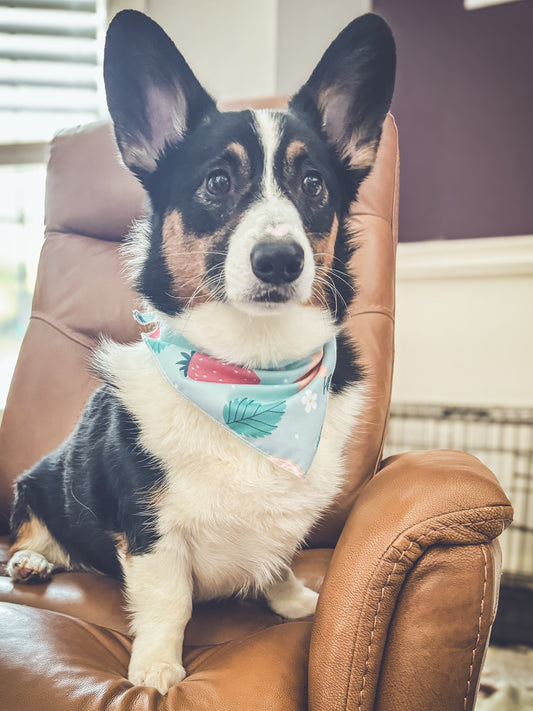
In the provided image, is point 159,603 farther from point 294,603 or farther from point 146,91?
point 146,91

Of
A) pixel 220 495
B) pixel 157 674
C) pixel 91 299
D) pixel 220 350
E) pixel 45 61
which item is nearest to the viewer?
pixel 157 674

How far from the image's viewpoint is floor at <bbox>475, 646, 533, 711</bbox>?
4.53ft

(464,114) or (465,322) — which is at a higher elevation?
(464,114)

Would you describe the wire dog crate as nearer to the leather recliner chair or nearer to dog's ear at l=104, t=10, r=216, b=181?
the leather recliner chair

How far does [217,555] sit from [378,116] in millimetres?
845

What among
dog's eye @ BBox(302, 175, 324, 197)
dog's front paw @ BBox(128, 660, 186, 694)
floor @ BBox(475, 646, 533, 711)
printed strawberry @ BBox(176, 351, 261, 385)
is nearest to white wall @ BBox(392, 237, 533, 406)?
floor @ BBox(475, 646, 533, 711)

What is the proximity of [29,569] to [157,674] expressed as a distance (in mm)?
363

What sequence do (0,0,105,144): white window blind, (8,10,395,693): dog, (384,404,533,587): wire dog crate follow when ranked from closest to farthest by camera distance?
(8,10,395,693): dog → (384,404,533,587): wire dog crate → (0,0,105,144): white window blind

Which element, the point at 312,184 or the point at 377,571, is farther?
the point at 312,184

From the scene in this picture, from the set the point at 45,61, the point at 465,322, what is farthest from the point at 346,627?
the point at 45,61

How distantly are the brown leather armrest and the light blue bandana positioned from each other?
0.22 m

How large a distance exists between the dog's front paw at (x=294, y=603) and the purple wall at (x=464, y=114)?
4.57ft

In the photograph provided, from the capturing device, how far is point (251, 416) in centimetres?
92

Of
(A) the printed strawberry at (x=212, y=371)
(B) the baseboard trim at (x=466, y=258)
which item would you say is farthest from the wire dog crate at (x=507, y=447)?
(A) the printed strawberry at (x=212, y=371)
